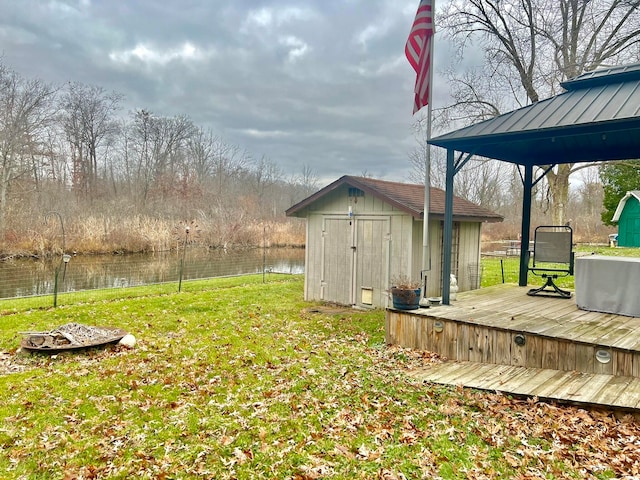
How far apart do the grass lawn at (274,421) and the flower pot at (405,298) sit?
0.60 m

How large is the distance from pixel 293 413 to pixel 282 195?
34455mm

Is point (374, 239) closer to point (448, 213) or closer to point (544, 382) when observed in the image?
point (448, 213)

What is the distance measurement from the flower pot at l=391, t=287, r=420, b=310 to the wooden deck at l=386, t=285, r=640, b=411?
0.14 meters

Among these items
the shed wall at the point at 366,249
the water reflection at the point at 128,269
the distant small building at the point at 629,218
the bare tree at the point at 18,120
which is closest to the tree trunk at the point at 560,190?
the shed wall at the point at 366,249

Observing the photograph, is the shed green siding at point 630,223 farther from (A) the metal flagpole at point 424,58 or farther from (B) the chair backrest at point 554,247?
(A) the metal flagpole at point 424,58

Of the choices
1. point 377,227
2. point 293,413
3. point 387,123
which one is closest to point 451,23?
point 387,123

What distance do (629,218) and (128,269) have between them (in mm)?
22014

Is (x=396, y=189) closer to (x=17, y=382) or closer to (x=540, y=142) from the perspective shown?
(x=540, y=142)

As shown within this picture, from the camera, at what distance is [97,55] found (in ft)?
63.0

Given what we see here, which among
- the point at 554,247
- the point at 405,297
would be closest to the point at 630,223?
the point at 554,247

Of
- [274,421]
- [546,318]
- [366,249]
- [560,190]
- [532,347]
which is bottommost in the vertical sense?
[274,421]

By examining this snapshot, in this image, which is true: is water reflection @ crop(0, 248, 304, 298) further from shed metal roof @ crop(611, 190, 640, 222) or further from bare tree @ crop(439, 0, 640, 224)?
shed metal roof @ crop(611, 190, 640, 222)

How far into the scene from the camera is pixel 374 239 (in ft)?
26.2

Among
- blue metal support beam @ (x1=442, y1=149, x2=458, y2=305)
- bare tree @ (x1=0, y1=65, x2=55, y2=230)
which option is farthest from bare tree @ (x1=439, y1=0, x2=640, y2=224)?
bare tree @ (x1=0, y1=65, x2=55, y2=230)
